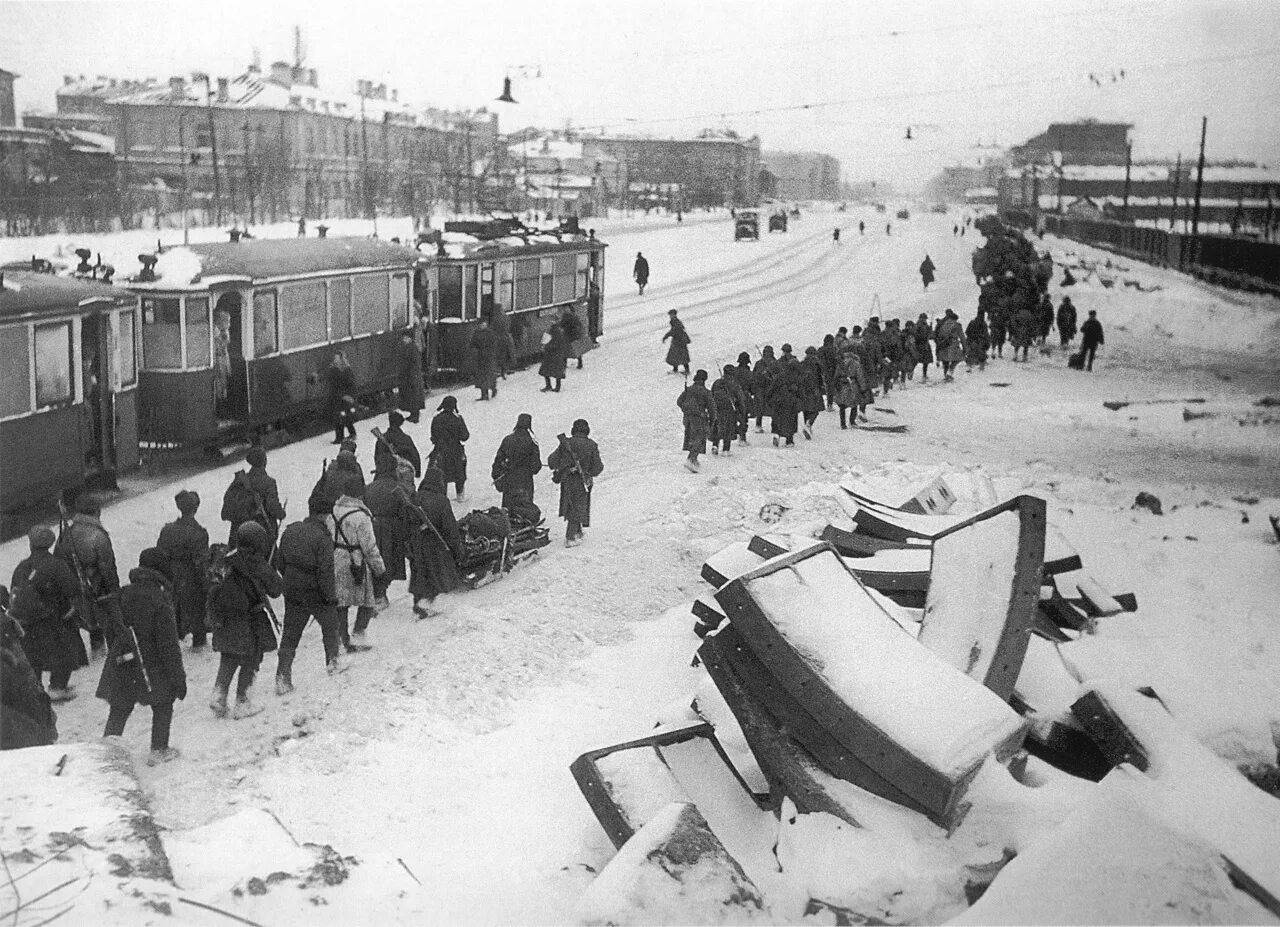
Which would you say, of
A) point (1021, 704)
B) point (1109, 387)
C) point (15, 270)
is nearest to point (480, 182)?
point (1109, 387)

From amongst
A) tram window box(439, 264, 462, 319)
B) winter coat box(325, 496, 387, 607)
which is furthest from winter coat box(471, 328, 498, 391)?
winter coat box(325, 496, 387, 607)

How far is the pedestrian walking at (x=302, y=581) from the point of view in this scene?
7.50 metres

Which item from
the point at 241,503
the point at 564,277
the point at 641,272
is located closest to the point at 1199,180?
the point at 241,503

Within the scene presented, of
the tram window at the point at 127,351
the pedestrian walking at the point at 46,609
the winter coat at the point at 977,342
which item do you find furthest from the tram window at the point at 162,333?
the winter coat at the point at 977,342

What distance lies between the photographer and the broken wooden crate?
481 cm

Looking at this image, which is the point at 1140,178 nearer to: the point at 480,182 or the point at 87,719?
the point at 87,719

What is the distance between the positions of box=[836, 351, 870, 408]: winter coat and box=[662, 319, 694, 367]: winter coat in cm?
474

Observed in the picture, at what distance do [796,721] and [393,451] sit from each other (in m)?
6.12

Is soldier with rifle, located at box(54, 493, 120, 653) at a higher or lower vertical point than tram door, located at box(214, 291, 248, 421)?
lower

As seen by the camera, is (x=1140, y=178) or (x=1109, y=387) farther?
(x=1109, y=387)

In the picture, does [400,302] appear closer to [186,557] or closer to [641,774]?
[186,557]

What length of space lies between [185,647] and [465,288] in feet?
38.5

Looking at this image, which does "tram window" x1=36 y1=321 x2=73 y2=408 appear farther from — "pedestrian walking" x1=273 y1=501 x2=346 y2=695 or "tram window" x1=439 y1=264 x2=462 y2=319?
"tram window" x1=439 y1=264 x2=462 y2=319

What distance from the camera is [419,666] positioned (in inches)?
300
